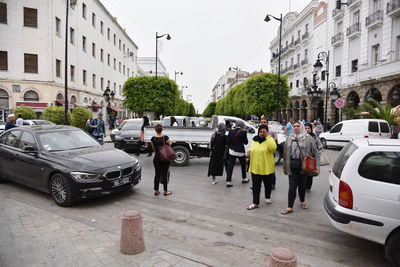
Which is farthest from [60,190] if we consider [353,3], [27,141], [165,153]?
[353,3]

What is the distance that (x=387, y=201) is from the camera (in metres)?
3.26

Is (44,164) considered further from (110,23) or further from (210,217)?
(110,23)

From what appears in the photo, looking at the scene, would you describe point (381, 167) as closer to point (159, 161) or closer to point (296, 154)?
→ point (296, 154)

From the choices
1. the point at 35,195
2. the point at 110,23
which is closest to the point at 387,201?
the point at 35,195

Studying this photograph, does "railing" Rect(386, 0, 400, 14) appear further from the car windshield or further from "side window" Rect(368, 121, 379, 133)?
the car windshield

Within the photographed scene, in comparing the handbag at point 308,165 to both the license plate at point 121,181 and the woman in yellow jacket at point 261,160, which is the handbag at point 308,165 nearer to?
the woman in yellow jacket at point 261,160

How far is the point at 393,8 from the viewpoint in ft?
65.7

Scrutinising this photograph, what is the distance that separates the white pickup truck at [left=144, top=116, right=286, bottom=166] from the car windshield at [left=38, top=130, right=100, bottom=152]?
3686 millimetres

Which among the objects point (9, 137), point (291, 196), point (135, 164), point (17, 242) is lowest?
point (17, 242)

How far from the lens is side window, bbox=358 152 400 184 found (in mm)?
3338

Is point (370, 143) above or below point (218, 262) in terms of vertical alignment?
above

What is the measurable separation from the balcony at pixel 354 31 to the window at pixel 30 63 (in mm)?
29961

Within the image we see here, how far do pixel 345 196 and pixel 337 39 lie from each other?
2936 cm

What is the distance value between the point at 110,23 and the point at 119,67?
7.78 metres
